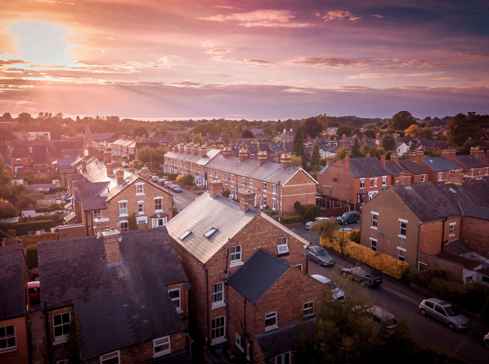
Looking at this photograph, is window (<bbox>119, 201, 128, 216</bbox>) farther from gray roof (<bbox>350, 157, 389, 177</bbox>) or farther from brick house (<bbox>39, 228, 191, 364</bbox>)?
gray roof (<bbox>350, 157, 389, 177</bbox>)

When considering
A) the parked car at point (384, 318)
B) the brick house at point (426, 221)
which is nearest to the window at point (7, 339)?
the parked car at point (384, 318)

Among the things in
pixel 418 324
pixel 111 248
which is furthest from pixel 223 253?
pixel 418 324

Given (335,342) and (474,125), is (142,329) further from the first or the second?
(474,125)

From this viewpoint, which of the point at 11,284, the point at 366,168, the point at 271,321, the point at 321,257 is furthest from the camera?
the point at 366,168

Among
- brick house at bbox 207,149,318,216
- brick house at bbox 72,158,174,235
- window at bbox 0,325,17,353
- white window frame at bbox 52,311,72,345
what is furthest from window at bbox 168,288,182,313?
brick house at bbox 207,149,318,216

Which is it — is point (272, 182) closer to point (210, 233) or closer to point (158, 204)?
point (158, 204)

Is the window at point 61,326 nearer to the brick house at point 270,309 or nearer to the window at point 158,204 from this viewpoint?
the brick house at point 270,309

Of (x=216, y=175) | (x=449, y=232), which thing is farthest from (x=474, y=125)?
(x=449, y=232)
